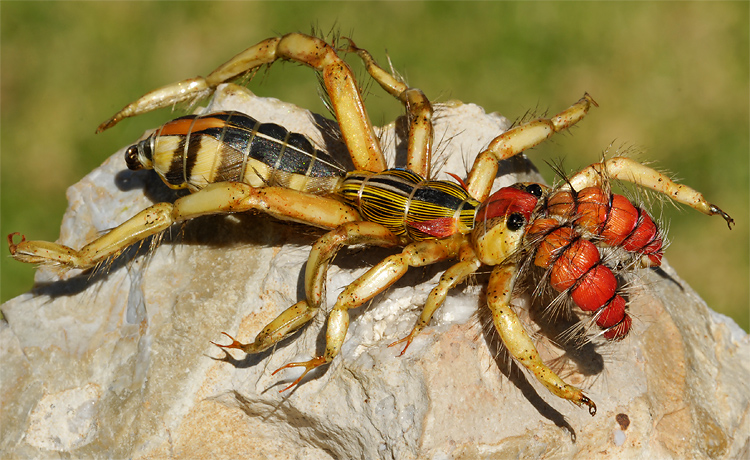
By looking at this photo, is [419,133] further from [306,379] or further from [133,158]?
[133,158]

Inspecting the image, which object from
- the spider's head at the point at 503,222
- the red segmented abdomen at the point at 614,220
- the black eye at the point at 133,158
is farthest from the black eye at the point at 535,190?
the black eye at the point at 133,158

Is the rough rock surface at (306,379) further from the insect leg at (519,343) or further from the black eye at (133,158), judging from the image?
the black eye at (133,158)

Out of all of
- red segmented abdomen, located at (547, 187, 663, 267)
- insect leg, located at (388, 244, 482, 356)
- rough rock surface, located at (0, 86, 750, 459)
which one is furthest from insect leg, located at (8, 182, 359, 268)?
red segmented abdomen, located at (547, 187, 663, 267)

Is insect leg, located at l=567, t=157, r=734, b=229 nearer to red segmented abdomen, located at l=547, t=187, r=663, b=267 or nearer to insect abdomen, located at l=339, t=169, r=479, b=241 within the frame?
red segmented abdomen, located at l=547, t=187, r=663, b=267

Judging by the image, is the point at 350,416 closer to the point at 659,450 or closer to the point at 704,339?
the point at 659,450

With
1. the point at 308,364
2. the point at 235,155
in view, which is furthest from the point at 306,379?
the point at 235,155

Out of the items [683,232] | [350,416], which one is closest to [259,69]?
[350,416]
